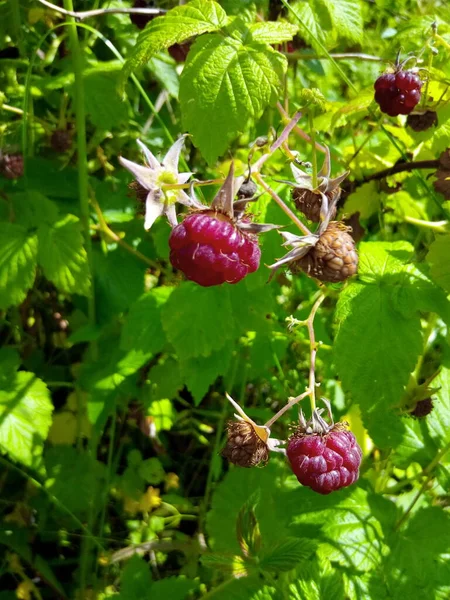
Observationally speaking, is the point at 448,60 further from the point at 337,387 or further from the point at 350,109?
the point at 337,387

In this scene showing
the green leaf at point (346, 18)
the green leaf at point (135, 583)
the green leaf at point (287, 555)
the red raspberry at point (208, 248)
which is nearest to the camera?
the red raspberry at point (208, 248)

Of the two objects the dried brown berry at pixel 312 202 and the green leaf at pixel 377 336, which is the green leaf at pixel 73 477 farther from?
the dried brown berry at pixel 312 202

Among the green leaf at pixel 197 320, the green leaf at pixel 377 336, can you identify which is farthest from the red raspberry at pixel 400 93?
the green leaf at pixel 197 320

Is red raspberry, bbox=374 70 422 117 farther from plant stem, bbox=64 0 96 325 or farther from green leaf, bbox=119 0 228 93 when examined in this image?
plant stem, bbox=64 0 96 325

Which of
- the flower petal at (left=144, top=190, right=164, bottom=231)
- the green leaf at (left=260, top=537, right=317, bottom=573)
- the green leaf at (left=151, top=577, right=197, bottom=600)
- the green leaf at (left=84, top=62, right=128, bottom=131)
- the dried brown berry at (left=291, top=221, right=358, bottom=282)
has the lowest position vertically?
the green leaf at (left=151, top=577, right=197, bottom=600)

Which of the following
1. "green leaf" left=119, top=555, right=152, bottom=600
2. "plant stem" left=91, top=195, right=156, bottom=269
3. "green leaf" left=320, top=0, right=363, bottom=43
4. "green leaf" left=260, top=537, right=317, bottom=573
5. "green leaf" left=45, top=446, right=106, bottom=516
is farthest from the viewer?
"green leaf" left=45, top=446, right=106, bottom=516

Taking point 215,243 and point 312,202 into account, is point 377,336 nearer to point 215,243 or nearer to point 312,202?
point 312,202

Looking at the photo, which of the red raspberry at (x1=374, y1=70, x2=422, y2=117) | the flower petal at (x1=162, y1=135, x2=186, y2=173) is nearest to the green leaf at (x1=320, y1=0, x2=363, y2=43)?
the red raspberry at (x1=374, y1=70, x2=422, y2=117)
